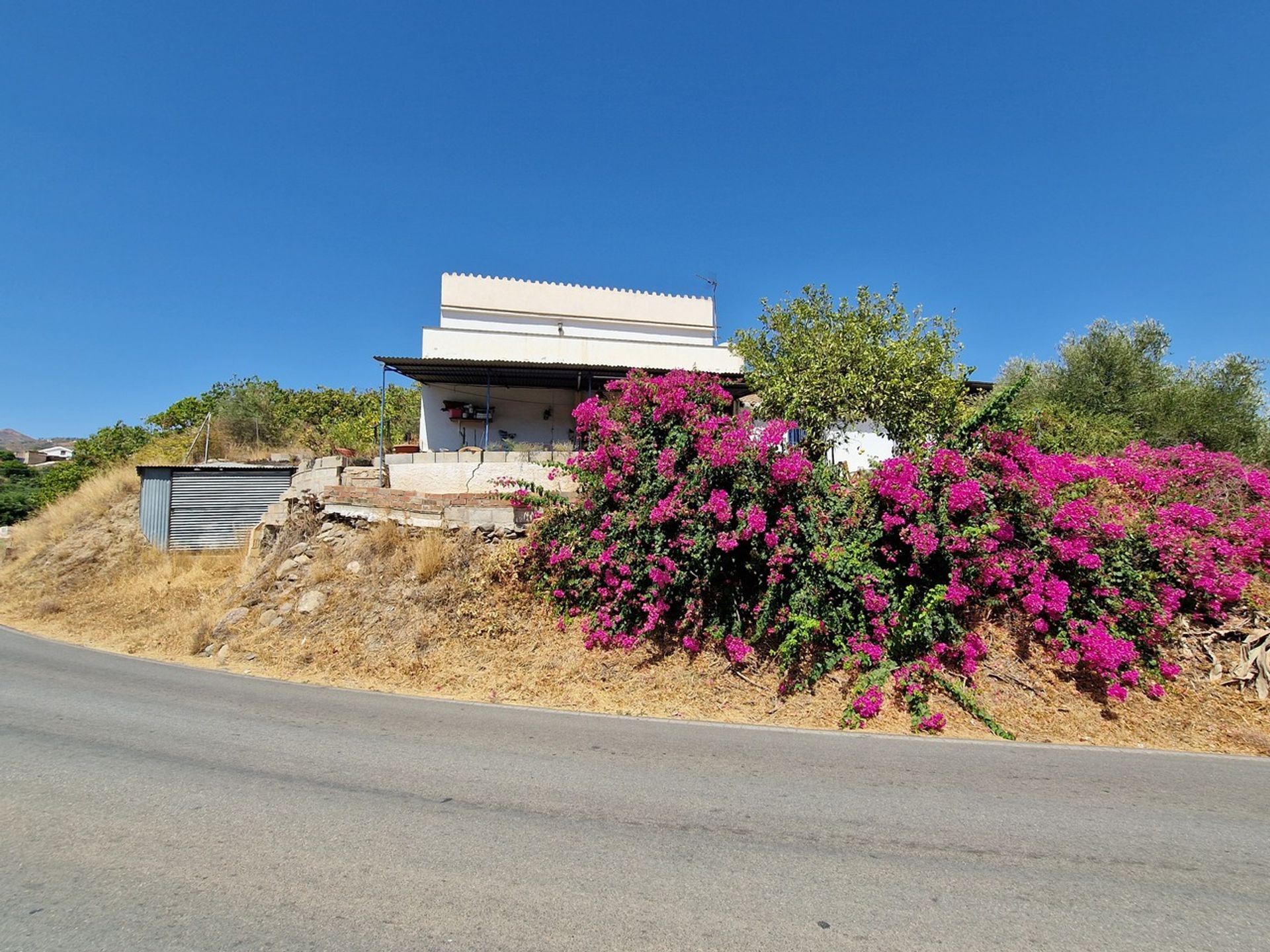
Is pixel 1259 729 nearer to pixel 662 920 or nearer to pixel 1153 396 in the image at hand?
pixel 662 920

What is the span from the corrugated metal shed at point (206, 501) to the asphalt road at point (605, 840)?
11812mm

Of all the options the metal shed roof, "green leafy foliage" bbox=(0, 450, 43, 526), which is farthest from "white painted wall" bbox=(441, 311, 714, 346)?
"green leafy foliage" bbox=(0, 450, 43, 526)

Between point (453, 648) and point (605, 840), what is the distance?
18.7 feet

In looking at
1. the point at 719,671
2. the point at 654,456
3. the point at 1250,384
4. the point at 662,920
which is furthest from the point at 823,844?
the point at 1250,384

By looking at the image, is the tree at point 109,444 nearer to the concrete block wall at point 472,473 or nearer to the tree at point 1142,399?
the concrete block wall at point 472,473

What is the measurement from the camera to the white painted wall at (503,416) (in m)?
20.7

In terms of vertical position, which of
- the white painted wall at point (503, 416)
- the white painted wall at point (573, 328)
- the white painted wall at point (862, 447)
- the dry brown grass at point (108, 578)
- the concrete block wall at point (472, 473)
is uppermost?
the white painted wall at point (573, 328)

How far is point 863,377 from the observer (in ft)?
40.3

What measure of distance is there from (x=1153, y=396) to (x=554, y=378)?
53.9 ft

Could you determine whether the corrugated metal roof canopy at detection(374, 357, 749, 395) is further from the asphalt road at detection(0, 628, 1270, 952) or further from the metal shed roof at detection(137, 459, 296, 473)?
the asphalt road at detection(0, 628, 1270, 952)

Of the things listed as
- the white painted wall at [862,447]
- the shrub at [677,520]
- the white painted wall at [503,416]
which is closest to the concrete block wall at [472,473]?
the shrub at [677,520]

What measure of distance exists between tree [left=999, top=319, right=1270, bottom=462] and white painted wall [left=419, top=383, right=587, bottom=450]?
553 inches

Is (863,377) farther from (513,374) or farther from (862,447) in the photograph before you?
(513,374)

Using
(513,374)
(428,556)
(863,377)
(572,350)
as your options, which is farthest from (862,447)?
(428,556)
